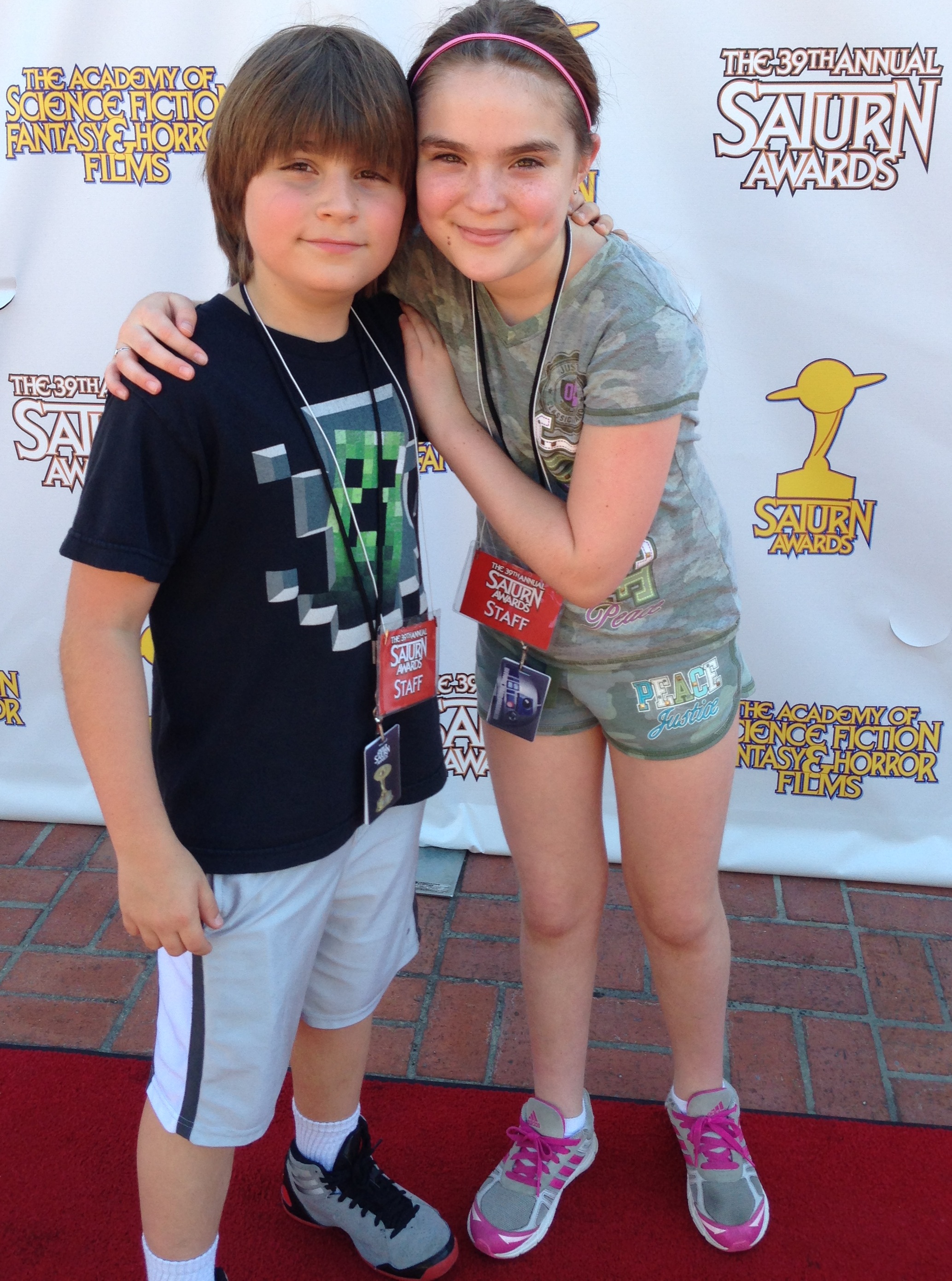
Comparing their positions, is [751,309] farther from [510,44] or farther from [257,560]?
[257,560]

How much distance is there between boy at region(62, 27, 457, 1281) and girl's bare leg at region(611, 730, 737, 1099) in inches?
12.8

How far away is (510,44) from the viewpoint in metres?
1.24

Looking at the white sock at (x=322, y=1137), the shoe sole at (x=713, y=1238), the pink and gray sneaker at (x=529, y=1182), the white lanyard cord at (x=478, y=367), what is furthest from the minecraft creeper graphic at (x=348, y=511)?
the shoe sole at (x=713, y=1238)

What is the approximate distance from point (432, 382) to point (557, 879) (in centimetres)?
77

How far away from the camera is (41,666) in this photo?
9.37 feet

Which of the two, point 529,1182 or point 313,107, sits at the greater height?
point 313,107

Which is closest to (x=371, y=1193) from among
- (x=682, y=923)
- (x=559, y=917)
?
(x=559, y=917)

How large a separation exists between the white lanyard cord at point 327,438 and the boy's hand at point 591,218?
0.34 metres

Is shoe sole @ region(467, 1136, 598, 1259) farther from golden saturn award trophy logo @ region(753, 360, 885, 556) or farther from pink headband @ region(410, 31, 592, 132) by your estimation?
pink headband @ region(410, 31, 592, 132)

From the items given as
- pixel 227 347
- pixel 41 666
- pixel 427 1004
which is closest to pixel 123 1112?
pixel 427 1004

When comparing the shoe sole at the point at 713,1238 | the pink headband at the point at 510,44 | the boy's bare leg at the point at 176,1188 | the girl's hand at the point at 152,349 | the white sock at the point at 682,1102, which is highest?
the pink headband at the point at 510,44

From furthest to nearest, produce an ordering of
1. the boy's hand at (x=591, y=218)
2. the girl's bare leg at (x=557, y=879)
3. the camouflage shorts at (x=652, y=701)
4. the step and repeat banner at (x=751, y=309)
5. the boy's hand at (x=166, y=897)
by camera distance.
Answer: the step and repeat banner at (x=751, y=309)
the girl's bare leg at (x=557, y=879)
the camouflage shorts at (x=652, y=701)
the boy's hand at (x=591, y=218)
the boy's hand at (x=166, y=897)

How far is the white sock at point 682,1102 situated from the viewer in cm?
186

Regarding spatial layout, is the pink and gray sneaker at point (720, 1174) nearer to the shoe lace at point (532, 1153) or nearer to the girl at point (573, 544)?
the girl at point (573, 544)
